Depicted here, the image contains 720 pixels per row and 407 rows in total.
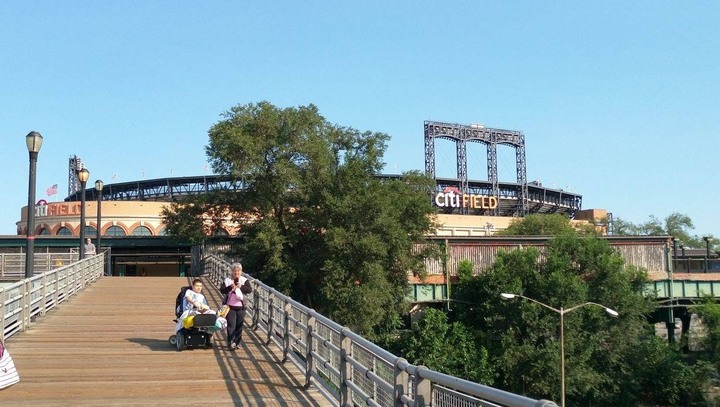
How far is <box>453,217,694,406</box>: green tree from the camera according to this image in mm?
42438

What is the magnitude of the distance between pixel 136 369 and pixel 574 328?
3519 cm

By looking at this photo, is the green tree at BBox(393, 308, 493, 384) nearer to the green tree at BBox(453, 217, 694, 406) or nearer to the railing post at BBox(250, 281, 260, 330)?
the green tree at BBox(453, 217, 694, 406)

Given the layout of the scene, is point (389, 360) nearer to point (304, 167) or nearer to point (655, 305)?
point (304, 167)

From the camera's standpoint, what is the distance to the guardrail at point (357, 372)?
5496 millimetres

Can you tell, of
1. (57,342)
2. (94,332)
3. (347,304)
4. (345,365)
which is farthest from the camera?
(347,304)

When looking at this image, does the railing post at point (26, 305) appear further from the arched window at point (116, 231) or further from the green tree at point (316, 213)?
the arched window at point (116, 231)

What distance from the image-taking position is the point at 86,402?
9562 mm

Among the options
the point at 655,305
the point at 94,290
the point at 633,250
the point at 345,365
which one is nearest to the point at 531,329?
the point at 655,305

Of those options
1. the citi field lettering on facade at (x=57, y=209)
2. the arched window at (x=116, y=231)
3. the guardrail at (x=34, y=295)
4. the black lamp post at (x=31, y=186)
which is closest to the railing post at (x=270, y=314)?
the guardrail at (x=34, y=295)

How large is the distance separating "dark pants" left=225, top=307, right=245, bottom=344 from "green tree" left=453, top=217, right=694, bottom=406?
100ft

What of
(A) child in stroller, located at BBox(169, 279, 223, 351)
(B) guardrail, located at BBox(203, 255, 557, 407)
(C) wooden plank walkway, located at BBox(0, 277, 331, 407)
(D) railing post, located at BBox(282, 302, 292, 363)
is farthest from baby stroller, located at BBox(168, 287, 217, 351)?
(D) railing post, located at BBox(282, 302, 292, 363)

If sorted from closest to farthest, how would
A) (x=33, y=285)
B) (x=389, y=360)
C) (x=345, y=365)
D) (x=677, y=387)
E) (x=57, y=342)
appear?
1. (x=389, y=360)
2. (x=345, y=365)
3. (x=57, y=342)
4. (x=33, y=285)
5. (x=677, y=387)

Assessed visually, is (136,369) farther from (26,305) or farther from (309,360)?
(26,305)

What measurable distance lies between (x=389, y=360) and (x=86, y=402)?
4.62m
